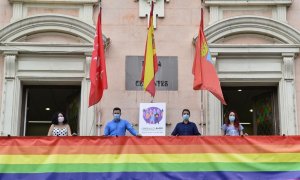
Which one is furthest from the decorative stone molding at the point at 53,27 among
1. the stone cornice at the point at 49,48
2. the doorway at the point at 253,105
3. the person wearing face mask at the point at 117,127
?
the doorway at the point at 253,105

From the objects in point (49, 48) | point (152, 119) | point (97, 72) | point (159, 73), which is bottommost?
point (152, 119)

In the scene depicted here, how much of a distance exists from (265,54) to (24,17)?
17.9 feet

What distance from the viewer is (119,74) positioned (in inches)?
491

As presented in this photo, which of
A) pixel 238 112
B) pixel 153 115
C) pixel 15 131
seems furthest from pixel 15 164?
pixel 238 112

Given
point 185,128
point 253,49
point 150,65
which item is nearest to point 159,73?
point 150,65

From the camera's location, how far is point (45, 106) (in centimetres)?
1295

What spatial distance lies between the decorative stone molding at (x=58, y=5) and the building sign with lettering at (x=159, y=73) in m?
1.38

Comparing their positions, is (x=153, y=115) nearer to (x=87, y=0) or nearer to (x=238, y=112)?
(x=238, y=112)

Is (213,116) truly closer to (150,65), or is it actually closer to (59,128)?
(150,65)

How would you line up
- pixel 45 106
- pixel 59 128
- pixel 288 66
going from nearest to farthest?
1. pixel 59 128
2. pixel 288 66
3. pixel 45 106

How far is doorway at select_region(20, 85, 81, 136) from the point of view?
12.8m

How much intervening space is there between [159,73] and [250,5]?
2.64 meters

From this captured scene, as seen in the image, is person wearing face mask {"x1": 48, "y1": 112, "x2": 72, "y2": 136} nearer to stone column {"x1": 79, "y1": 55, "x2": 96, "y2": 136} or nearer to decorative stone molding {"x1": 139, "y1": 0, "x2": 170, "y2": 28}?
stone column {"x1": 79, "y1": 55, "x2": 96, "y2": 136}

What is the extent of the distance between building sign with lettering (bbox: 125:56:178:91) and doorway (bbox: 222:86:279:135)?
1367 mm
